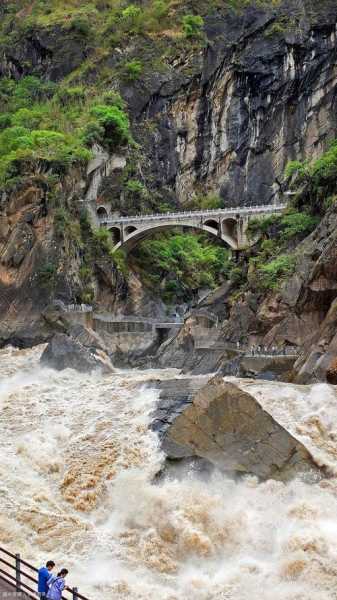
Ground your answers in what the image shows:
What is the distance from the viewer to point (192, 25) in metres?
90.4

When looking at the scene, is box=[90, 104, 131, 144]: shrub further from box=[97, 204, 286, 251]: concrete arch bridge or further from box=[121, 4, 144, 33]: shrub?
box=[121, 4, 144, 33]: shrub

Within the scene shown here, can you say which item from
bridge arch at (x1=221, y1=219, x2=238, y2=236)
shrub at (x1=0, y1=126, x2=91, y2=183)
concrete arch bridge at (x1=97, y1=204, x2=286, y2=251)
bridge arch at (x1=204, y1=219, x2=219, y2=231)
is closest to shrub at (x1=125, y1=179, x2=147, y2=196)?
concrete arch bridge at (x1=97, y1=204, x2=286, y2=251)

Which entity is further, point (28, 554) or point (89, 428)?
point (89, 428)

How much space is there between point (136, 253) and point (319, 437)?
2151 inches

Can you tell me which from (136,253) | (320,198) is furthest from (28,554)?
(136,253)

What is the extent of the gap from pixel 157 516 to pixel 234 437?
382 centimetres

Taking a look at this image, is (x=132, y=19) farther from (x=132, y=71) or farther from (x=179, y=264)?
(x=179, y=264)

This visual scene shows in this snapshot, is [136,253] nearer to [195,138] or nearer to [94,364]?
[195,138]

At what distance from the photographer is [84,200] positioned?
69.3m

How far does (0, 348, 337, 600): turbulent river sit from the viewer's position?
711 inches

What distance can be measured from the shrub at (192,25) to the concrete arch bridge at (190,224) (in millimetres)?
29507

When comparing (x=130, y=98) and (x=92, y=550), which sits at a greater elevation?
(x=130, y=98)

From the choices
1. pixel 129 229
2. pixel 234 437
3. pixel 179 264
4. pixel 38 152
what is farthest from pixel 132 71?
pixel 234 437

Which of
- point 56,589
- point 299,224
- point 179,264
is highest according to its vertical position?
point 299,224
